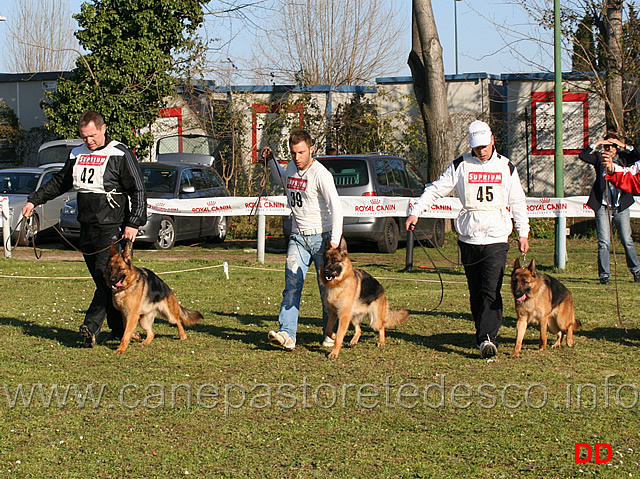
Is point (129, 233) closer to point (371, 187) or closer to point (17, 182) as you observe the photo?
point (371, 187)

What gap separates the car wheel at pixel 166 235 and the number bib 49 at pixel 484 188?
9910mm

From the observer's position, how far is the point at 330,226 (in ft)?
23.9

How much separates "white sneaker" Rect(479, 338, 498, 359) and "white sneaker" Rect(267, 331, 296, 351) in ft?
5.51

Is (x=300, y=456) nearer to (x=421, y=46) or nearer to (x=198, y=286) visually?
(x=198, y=286)

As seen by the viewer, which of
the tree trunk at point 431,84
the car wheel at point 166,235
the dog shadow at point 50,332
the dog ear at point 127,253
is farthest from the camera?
the tree trunk at point 431,84

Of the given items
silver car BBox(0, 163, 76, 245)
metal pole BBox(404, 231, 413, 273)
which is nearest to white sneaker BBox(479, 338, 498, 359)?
metal pole BBox(404, 231, 413, 273)

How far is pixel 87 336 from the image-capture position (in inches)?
286

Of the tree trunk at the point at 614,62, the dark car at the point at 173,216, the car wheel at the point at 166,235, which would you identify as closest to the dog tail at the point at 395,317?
the dark car at the point at 173,216

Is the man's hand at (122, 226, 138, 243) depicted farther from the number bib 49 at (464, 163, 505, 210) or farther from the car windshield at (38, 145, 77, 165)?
the car windshield at (38, 145, 77, 165)

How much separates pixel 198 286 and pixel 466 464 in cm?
773

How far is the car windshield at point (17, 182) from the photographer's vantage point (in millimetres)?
16750

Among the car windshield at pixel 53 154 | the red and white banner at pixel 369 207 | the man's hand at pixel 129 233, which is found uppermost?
the car windshield at pixel 53 154

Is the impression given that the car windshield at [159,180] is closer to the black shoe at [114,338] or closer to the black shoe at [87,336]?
the black shoe at [114,338]

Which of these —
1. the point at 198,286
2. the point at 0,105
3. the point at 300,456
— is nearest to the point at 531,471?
the point at 300,456
